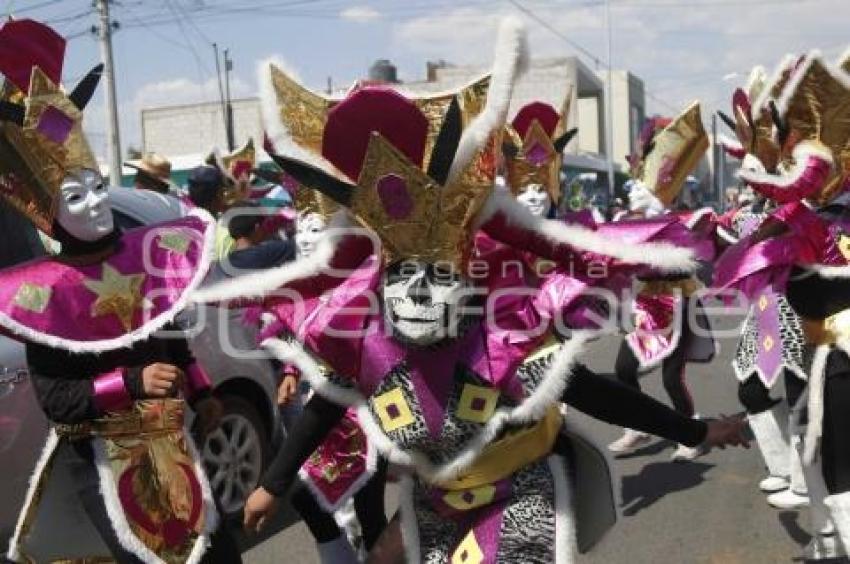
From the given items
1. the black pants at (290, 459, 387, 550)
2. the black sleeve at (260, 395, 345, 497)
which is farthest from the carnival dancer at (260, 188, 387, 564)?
the black sleeve at (260, 395, 345, 497)

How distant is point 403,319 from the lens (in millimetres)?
2260

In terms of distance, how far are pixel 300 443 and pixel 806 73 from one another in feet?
7.02

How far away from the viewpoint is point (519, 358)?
233cm

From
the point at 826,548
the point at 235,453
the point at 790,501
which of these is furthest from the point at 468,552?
the point at 790,501

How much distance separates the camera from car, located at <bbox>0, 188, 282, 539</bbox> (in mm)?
3838

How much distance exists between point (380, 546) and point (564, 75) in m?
33.9

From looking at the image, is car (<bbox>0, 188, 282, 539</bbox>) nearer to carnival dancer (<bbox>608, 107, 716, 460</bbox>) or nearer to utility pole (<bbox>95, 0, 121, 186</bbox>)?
carnival dancer (<bbox>608, 107, 716, 460</bbox>)

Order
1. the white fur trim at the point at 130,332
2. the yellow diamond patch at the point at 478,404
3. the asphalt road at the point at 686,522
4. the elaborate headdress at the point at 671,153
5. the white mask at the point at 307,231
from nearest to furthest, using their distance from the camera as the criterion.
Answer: the yellow diamond patch at the point at 478,404 → the white fur trim at the point at 130,332 → the white mask at the point at 307,231 → the asphalt road at the point at 686,522 → the elaborate headdress at the point at 671,153

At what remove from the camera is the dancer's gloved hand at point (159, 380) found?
9.98 feet

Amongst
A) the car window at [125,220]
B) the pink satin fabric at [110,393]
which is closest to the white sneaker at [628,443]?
the car window at [125,220]

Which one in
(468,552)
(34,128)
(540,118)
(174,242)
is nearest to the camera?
(468,552)

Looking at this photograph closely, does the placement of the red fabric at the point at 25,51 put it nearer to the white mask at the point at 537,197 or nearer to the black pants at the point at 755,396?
the white mask at the point at 537,197

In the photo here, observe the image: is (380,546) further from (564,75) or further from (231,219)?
(564,75)

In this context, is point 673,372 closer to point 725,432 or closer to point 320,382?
point 725,432
